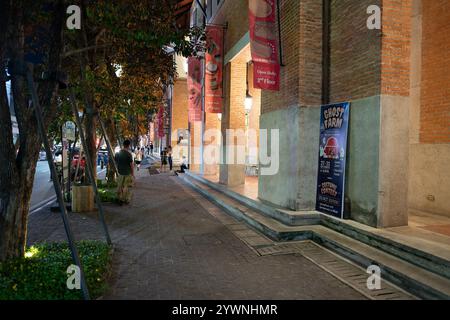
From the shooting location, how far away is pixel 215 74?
14.4 m

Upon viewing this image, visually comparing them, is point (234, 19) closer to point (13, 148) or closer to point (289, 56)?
point (289, 56)

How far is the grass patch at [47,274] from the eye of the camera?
4016mm

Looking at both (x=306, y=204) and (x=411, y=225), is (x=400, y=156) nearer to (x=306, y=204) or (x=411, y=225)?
(x=411, y=225)

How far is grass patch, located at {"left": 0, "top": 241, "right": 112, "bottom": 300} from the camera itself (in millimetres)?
4016

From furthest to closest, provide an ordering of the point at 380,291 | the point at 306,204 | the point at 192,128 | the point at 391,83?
1. the point at 192,128
2. the point at 306,204
3. the point at 391,83
4. the point at 380,291

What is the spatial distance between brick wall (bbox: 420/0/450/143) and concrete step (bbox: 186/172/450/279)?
3.13m

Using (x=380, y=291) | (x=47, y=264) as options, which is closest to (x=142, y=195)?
(x=47, y=264)

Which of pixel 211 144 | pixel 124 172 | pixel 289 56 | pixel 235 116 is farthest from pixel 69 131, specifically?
pixel 289 56

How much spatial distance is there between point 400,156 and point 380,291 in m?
2.84

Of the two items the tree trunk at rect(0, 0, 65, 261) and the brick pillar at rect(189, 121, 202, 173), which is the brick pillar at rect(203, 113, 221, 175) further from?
the tree trunk at rect(0, 0, 65, 261)

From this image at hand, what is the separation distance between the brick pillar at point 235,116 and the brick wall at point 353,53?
6.17 meters

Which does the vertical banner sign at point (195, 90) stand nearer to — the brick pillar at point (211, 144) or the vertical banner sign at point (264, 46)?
the brick pillar at point (211, 144)

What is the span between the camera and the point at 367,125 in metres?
6.44
